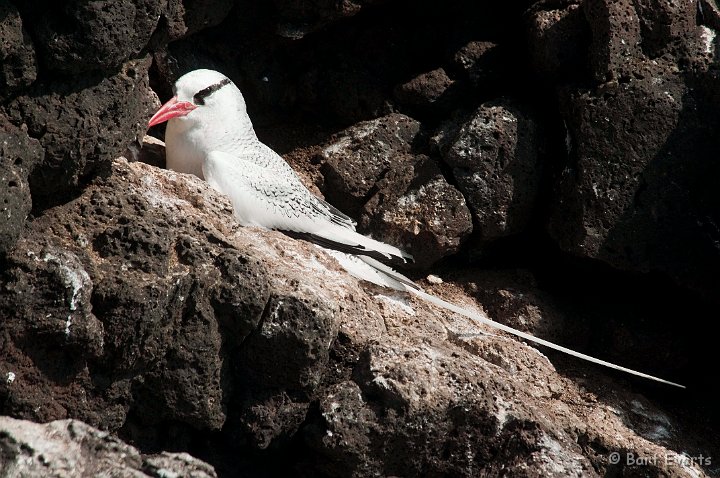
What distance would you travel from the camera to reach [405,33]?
7457 mm

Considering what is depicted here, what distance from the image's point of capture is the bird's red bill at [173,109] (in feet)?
20.7

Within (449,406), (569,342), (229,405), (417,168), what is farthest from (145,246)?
(569,342)

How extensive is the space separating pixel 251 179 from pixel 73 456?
2786 mm

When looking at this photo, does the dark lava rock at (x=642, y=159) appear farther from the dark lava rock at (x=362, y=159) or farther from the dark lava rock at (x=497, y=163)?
the dark lava rock at (x=362, y=159)

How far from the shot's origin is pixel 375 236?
22.6ft

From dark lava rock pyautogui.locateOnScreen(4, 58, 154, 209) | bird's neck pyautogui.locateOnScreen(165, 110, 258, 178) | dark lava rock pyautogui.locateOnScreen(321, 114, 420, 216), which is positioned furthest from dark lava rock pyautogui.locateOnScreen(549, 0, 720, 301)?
dark lava rock pyautogui.locateOnScreen(4, 58, 154, 209)

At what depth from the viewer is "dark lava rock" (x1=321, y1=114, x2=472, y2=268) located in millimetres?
6738

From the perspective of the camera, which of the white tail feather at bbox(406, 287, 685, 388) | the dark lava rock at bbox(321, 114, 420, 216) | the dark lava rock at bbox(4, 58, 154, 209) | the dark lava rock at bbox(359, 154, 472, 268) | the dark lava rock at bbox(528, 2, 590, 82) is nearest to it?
the dark lava rock at bbox(4, 58, 154, 209)

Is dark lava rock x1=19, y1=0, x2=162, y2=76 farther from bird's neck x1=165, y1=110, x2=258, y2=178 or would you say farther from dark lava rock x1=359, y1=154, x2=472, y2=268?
dark lava rock x1=359, y1=154, x2=472, y2=268

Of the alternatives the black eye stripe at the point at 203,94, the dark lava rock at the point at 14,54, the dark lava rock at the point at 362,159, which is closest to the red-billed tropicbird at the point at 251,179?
the black eye stripe at the point at 203,94

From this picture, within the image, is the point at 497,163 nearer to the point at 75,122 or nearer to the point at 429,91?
the point at 429,91

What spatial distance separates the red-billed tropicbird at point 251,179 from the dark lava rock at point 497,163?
67 cm

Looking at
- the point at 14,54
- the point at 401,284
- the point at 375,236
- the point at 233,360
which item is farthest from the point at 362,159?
the point at 14,54

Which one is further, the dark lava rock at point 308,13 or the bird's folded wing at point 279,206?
the dark lava rock at point 308,13
